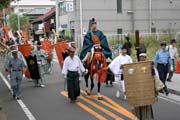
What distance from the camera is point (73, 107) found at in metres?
13.6

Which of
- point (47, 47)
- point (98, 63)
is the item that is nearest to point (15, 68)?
point (98, 63)

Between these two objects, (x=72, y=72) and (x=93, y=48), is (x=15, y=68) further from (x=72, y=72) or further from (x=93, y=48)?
(x=93, y=48)

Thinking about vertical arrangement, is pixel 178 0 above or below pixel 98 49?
above

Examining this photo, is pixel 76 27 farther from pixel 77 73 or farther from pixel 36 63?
pixel 77 73

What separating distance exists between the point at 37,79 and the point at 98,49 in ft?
16.2

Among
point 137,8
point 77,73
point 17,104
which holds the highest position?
point 137,8

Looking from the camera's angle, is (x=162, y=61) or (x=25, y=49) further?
(x=25, y=49)

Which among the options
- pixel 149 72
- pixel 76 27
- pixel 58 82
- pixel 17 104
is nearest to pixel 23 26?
pixel 76 27

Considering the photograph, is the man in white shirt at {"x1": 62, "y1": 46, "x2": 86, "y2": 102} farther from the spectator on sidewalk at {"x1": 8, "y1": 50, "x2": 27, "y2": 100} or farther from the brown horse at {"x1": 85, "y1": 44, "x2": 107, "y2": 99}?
the spectator on sidewalk at {"x1": 8, "y1": 50, "x2": 27, "y2": 100}

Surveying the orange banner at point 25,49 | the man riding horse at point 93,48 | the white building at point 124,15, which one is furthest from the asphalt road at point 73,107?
the white building at point 124,15

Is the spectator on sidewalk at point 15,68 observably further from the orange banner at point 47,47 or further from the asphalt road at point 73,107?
the orange banner at point 47,47

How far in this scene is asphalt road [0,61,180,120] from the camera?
12055 mm

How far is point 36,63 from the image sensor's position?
62.7ft

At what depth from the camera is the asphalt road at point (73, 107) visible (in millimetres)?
12055
